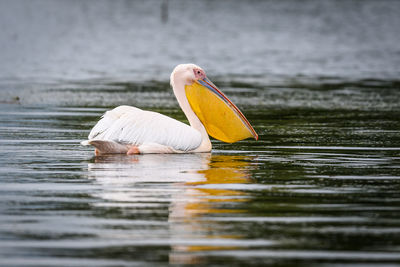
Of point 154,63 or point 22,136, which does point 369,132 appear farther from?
point 154,63

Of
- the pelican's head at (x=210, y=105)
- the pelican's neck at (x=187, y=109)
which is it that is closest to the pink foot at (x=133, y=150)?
the pelican's neck at (x=187, y=109)

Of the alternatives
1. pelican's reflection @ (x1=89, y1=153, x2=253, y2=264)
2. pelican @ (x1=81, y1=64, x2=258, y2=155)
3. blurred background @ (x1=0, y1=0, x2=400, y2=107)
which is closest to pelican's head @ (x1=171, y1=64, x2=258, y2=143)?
pelican @ (x1=81, y1=64, x2=258, y2=155)

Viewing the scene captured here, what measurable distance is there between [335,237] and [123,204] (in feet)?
5.48

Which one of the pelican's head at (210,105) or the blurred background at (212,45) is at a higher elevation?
the blurred background at (212,45)

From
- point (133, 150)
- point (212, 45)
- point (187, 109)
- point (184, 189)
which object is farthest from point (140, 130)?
point (212, 45)

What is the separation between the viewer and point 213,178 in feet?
27.0

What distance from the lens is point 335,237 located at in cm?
595

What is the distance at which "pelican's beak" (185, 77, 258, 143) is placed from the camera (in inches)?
412

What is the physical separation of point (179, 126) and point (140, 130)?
40cm

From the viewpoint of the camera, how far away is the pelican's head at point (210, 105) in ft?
34.3

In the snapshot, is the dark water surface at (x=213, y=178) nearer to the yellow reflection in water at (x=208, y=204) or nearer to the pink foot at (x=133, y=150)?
the yellow reflection in water at (x=208, y=204)

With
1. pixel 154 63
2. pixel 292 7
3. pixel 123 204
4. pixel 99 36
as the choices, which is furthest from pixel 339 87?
pixel 292 7

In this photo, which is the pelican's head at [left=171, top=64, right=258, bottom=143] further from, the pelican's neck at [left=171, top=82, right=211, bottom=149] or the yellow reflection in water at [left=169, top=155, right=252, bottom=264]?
the yellow reflection in water at [left=169, top=155, right=252, bottom=264]

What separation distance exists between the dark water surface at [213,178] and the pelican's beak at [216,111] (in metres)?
0.27
